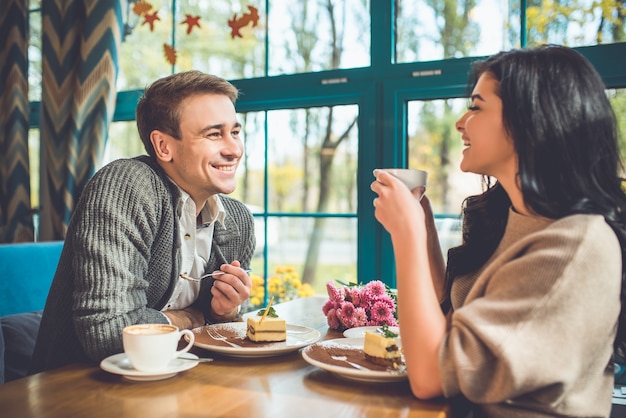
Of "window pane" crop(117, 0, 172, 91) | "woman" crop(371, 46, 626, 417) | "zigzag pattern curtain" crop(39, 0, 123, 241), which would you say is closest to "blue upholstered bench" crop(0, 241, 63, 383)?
"zigzag pattern curtain" crop(39, 0, 123, 241)

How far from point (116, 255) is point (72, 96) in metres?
1.88

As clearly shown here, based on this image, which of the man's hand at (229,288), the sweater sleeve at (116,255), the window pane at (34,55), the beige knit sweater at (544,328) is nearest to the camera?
the beige knit sweater at (544,328)

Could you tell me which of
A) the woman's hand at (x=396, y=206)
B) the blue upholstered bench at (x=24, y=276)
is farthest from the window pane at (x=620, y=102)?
the blue upholstered bench at (x=24, y=276)

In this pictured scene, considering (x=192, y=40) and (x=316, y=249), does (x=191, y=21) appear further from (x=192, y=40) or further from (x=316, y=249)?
(x=316, y=249)

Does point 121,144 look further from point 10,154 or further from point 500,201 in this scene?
point 500,201

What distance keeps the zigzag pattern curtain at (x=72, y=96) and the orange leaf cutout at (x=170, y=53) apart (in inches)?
8.9

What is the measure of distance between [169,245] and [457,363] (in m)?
0.82

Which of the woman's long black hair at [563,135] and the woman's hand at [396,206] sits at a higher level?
the woman's long black hair at [563,135]

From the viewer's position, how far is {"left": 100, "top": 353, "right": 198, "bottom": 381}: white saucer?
1.03 meters

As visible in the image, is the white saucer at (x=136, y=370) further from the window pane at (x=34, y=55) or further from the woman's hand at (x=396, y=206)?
the window pane at (x=34, y=55)

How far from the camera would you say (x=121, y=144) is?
123 inches

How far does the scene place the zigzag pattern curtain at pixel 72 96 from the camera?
2.78 metres

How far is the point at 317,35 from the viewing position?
2557mm

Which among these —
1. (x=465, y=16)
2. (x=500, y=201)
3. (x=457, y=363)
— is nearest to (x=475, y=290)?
(x=457, y=363)
